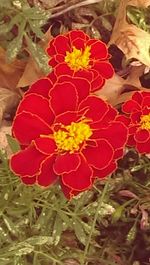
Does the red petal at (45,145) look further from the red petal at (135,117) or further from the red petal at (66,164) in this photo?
the red petal at (135,117)

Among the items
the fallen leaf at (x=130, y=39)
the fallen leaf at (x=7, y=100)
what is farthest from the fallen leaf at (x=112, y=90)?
the fallen leaf at (x=7, y=100)

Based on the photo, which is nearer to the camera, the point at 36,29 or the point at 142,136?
the point at 142,136

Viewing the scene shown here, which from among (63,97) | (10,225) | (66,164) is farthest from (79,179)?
(10,225)

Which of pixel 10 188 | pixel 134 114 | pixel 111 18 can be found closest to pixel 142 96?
pixel 134 114

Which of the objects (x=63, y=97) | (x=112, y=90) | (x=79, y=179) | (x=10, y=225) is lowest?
(x=112, y=90)

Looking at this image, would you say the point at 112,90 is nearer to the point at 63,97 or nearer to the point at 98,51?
the point at 98,51

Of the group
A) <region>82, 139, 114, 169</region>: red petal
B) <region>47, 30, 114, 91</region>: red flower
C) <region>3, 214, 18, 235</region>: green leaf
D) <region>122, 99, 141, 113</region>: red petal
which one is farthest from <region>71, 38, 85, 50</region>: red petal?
<region>3, 214, 18, 235</region>: green leaf
